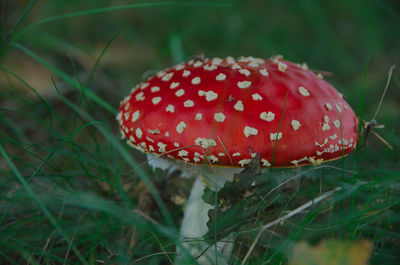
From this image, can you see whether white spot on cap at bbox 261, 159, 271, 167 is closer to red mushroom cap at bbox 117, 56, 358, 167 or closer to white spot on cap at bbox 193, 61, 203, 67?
red mushroom cap at bbox 117, 56, 358, 167

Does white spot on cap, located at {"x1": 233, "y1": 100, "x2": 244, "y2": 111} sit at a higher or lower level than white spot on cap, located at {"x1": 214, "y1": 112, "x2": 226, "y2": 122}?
higher

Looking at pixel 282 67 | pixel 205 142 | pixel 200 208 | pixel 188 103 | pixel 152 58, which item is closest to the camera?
pixel 205 142

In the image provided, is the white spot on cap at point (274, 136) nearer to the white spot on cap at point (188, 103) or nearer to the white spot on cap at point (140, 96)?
the white spot on cap at point (188, 103)

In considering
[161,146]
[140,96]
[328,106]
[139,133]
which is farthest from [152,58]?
[328,106]

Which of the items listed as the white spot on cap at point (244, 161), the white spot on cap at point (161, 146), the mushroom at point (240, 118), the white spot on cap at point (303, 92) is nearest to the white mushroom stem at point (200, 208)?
the mushroom at point (240, 118)

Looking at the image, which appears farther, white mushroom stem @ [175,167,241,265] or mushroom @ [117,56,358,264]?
white mushroom stem @ [175,167,241,265]

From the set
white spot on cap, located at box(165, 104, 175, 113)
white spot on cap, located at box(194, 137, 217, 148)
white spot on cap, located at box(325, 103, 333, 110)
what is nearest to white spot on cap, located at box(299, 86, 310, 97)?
white spot on cap, located at box(325, 103, 333, 110)

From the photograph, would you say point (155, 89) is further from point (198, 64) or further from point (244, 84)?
point (244, 84)

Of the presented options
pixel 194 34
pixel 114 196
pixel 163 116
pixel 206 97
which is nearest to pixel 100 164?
pixel 114 196
